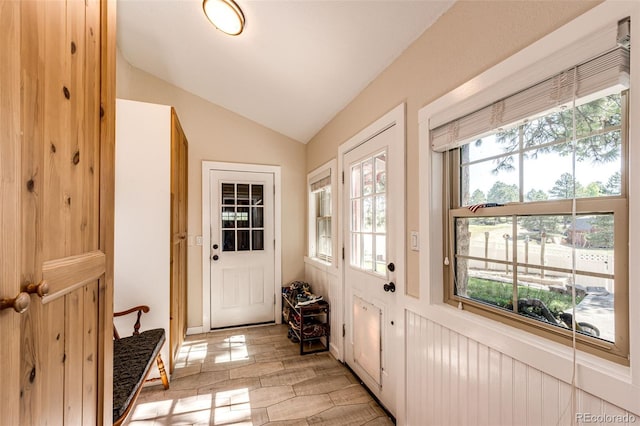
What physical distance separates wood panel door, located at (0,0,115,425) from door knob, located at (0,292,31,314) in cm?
1

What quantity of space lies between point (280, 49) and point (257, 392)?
259 centimetres

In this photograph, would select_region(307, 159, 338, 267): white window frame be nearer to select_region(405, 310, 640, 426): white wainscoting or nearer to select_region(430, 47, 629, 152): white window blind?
select_region(405, 310, 640, 426): white wainscoting

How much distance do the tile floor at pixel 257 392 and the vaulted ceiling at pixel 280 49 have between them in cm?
235

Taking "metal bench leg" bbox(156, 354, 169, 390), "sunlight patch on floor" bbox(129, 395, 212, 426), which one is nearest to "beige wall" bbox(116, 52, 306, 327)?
"metal bench leg" bbox(156, 354, 169, 390)

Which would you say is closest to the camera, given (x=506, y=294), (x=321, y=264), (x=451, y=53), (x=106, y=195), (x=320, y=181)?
(x=106, y=195)

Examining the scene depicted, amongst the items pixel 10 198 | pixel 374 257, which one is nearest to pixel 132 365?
pixel 10 198

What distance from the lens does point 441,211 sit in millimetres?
1564

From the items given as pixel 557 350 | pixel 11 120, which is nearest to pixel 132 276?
pixel 11 120

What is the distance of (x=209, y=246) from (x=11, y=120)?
3.04 m

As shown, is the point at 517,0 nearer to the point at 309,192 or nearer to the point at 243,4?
the point at 243,4

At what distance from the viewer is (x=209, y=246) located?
3.42 m

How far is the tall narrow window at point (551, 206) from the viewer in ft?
2.94

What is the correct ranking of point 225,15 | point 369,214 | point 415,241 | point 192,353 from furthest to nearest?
point 192,353 < point 369,214 < point 225,15 < point 415,241

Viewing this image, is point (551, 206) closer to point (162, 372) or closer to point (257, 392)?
point (257, 392)
